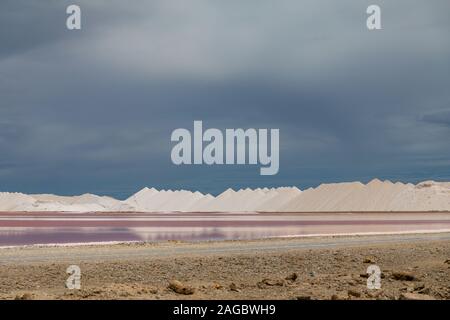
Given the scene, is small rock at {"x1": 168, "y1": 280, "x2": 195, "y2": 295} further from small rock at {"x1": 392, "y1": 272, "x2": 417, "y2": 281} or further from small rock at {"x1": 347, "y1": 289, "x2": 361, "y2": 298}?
small rock at {"x1": 392, "y1": 272, "x2": 417, "y2": 281}

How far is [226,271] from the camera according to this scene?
26406 millimetres

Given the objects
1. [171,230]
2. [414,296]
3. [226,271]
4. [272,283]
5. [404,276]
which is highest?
[414,296]

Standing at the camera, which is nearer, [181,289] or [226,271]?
[181,289]

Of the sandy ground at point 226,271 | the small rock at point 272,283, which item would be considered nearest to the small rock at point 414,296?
the sandy ground at point 226,271

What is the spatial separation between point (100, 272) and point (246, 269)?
6.50 metres

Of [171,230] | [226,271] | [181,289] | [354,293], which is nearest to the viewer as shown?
[354,293]

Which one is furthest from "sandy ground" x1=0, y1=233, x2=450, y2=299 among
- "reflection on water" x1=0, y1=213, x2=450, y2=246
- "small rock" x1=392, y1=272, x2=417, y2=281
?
"reflection on water" x1=0, y1=213, x2=450, y2=246

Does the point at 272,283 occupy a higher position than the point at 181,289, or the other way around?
the point at 181,289

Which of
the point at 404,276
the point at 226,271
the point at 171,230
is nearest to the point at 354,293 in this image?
the point at 404,276

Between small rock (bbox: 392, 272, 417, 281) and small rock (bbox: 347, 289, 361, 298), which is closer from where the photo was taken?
small rock (bbox: 347, 289, 361, 298)

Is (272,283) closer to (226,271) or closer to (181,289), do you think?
(181,289)

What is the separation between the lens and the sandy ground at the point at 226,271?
18.0 m

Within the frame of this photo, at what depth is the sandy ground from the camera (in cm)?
1802
